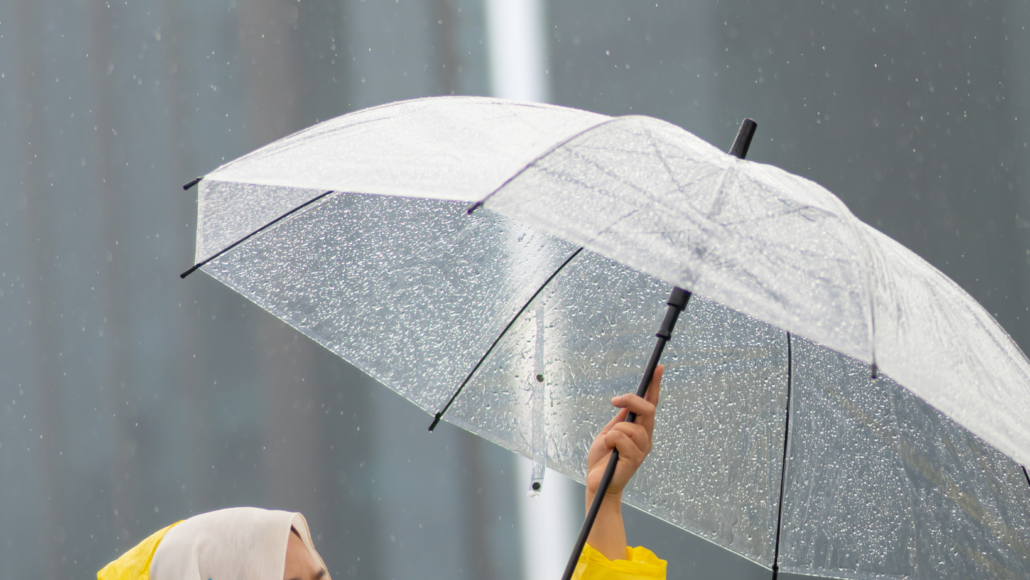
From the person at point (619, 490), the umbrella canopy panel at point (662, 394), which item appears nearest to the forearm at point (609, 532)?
the person at point (619, 490)

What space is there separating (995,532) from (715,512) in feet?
1.25

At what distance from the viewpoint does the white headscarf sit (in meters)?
1.10

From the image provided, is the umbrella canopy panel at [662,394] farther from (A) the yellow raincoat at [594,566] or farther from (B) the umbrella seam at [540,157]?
(B) the umbrella seam at [540,157]

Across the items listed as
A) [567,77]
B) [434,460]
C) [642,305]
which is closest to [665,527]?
[434,460]

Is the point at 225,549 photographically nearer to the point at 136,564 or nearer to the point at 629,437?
the point at 136,564

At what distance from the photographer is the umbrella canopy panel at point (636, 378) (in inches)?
47.0

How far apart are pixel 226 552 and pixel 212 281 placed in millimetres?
1320

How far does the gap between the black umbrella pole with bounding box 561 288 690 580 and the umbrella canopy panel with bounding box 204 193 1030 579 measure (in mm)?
207

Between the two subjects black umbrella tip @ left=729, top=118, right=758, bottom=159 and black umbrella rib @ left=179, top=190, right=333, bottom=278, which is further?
black umbrella rib @ left=179, top=190, right=333, bottom=278

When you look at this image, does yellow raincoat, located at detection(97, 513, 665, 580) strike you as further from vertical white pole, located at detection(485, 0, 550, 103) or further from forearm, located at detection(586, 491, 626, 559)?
vertical white pole, located at detection(485, 0, 550, 103)

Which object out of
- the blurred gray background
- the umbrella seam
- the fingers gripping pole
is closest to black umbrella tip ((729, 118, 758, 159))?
the fingers gripping pole

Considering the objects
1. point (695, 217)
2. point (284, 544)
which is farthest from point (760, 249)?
point (284, 544)

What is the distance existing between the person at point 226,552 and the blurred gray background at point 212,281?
3.69 ft

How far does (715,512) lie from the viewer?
1.27 m
